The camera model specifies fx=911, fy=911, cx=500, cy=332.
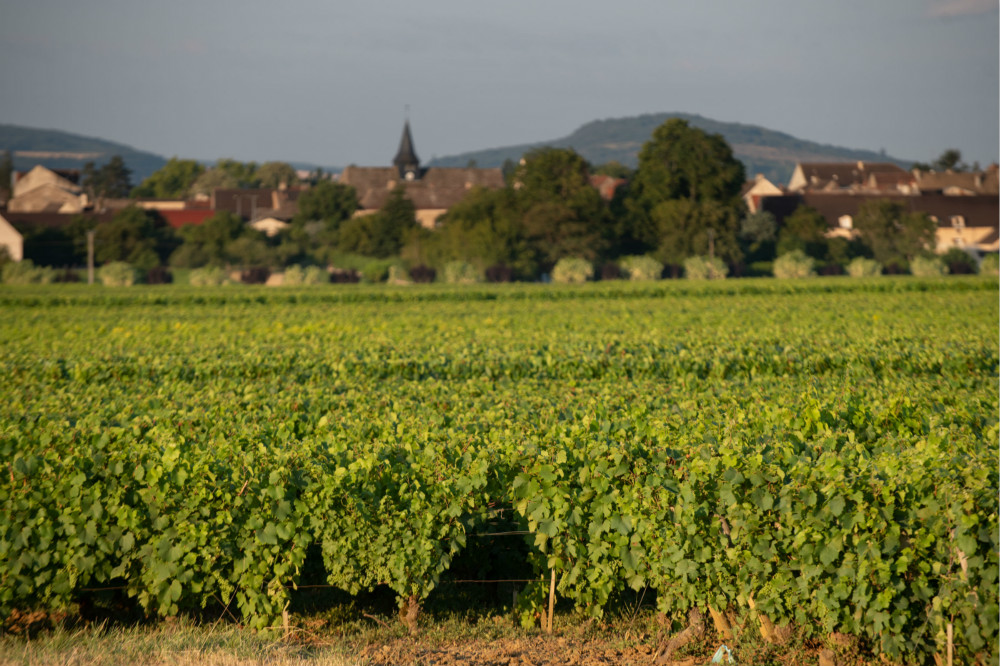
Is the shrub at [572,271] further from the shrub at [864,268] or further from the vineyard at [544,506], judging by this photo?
the vineyard at [544,506]

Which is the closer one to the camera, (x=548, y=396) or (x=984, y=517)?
(x=984, y=517)

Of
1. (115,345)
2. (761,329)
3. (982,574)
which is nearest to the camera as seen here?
(982,574)

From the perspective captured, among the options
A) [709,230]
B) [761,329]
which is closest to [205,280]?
[709,230]

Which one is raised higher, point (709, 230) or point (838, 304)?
point (709, 230)

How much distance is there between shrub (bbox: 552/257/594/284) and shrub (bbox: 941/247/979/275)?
30929 mm

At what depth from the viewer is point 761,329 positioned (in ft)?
75.2

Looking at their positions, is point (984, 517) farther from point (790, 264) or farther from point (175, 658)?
point (790, 264)

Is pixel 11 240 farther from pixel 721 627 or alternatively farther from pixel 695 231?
pixel 721 627

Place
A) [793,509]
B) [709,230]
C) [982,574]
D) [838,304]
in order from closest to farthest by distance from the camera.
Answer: [982,574]
[793,509]
[838,304]
[709,230]

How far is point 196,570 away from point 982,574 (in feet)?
16.5

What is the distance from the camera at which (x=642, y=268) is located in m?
76.4

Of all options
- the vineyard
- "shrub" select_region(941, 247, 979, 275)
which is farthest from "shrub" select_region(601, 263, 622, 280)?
the vineyard

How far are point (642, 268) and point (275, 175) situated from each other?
11502cm

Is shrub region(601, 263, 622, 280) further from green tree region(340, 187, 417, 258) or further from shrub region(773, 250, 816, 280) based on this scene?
green tree region(340, 187, 417, 258)
